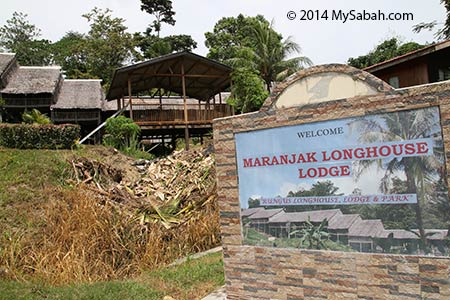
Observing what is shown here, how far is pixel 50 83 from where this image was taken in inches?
1004

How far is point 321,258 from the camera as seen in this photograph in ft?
13.6

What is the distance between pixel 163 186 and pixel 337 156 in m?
7.05

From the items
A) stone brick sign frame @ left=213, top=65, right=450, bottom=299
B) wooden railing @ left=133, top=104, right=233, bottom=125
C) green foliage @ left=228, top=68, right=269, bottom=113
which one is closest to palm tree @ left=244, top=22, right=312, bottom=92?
green foliage @ left=228, top=68, right=269, bottom=113

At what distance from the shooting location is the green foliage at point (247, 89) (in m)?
20.8

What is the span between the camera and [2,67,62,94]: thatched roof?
24.8 m

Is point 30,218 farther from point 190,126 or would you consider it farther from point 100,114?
point 100,114

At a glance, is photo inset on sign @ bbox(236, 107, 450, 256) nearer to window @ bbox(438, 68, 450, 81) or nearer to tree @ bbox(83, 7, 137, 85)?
window @ bbox(438, 68, 450, 81)

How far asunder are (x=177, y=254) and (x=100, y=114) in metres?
18.7

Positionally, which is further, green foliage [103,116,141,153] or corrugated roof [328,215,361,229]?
green foliage [103,116,141,153]

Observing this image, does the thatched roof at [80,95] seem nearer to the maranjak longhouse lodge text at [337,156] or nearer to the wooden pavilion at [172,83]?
the wooden pavilion at [172,83]

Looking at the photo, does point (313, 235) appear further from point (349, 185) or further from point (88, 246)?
point (88, 246)

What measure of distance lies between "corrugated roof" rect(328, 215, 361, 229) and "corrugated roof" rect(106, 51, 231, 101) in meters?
14.4

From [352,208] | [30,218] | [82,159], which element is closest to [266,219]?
[352,208]

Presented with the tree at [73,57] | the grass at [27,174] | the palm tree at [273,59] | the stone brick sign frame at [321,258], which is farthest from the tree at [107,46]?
the stone brick sign frame at [321,258]
